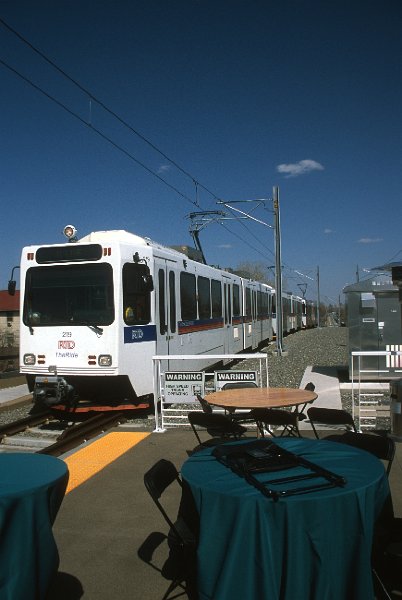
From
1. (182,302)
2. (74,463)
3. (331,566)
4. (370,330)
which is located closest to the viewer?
(331,566)

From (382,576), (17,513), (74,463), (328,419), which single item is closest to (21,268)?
(74,463)

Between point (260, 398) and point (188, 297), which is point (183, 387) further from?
point (188, 297)

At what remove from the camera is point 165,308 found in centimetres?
1039

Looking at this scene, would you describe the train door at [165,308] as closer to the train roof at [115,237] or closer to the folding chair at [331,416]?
the train roof at [115,237]

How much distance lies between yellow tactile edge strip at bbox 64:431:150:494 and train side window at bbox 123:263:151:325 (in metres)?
2.19

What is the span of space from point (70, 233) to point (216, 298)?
6.14m

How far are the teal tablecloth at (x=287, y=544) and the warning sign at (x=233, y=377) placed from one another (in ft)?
15.0

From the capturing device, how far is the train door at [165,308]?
32.7 feet

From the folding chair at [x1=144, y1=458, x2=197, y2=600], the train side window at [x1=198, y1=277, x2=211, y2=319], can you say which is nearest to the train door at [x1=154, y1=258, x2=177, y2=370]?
the train side window at [x1=198, y1=277, x2=211, y2=319]

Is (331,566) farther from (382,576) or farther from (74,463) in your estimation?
(74,463)

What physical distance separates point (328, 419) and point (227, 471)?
248cm

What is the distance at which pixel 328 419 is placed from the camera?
5.30 metres

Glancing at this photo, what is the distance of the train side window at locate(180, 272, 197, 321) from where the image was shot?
11602 mm

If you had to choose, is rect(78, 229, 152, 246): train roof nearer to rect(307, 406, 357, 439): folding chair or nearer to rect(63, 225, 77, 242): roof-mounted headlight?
rect(63, 225, 77, 242): roof-mounted headlight
